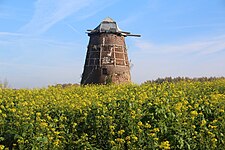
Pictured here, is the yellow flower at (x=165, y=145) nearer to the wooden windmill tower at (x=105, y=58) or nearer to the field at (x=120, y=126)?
the field at (x=120, y=126)

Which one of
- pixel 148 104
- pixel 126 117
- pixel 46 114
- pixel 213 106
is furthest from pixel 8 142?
pixel 213 106

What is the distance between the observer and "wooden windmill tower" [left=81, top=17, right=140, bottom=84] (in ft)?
84.8

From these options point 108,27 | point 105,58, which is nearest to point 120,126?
point 105,58

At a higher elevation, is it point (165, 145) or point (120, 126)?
point (120, 126)

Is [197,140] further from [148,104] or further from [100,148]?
[100,148]

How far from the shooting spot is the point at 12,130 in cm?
500

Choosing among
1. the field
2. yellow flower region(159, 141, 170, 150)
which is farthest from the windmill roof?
yellow flower region(159, 141, 170, 150)

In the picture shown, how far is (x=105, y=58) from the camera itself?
26203 mm

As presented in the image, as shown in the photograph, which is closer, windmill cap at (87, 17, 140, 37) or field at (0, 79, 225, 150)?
field at (0, 79, 225, 150)

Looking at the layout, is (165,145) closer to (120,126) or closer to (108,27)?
(120,126)

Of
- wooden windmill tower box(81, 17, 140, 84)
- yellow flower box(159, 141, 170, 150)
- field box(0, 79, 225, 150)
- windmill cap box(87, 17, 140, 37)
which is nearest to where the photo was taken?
yellow flower box(159, 141, 170, 150)

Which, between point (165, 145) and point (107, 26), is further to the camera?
point (107, 26)

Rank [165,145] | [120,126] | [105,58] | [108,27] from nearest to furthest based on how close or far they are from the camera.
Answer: [165,145], [120,126], [105,58], [108,27]

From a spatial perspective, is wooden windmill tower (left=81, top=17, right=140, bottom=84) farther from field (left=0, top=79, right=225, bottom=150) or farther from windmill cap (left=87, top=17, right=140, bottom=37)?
field (left=0, top=79, right=225, bottom=150)
